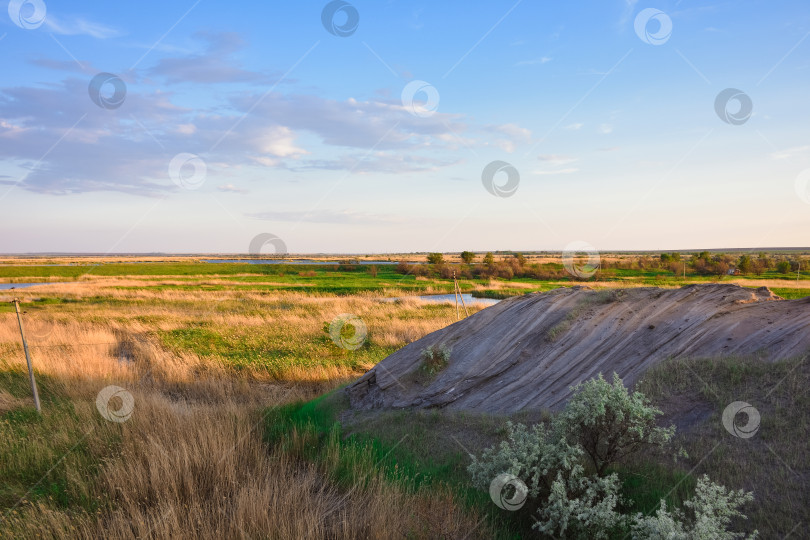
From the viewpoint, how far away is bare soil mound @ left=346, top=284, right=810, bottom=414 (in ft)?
24.0

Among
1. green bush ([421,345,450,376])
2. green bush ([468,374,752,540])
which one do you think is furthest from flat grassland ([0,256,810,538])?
green bush ([421,345,450,376])

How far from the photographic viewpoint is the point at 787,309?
7.52 m

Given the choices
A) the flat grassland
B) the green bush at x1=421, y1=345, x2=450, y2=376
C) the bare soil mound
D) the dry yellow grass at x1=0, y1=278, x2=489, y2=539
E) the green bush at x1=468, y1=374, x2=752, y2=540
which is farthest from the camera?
the green bush at x1=421, y1=345, x2=450, y2=376

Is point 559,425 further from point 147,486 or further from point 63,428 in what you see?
point 63,428

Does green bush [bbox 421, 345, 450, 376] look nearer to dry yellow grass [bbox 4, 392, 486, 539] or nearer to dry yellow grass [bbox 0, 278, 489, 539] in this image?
dry yellow grass [bbox 0, 278, 489, 539]

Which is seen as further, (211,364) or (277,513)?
(211,364)

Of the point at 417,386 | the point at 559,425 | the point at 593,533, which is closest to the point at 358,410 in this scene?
the point at 417,386

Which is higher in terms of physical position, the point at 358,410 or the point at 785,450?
the point at 785,450

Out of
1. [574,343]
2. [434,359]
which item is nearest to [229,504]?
[434,359]

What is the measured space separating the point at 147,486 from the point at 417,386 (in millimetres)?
5774

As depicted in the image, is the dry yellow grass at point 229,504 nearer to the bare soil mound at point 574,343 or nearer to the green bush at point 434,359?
the bare soil mound at point 574,343

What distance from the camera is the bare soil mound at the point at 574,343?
7305 mm

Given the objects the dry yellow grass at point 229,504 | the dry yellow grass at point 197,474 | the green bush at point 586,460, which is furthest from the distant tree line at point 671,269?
the green bush at point 586,460

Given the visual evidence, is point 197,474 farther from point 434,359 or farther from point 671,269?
point 671,269
